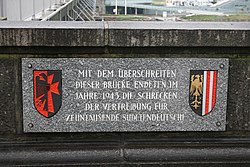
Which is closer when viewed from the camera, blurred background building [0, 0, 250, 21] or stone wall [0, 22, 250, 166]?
stone wall [0, 22, 250, 166]

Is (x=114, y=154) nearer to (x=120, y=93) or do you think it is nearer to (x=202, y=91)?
(x=120, y=93)

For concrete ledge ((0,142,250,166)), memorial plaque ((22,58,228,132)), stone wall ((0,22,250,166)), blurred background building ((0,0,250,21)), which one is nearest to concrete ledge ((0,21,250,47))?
stone wall ((0,22,250,166))

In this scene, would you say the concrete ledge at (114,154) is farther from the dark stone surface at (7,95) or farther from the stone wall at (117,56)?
the dark stone surface at (7,95)

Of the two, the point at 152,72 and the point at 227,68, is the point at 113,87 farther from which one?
the point at 227,68

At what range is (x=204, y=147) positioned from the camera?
3869 millimetres

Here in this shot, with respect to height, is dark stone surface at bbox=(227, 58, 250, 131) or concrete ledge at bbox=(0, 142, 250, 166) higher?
dark stone surface at bbox=(227, 58, 250, 131)

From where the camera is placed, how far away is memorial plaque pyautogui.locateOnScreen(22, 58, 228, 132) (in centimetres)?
386

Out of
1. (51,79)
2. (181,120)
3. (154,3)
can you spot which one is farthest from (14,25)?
(154,3)

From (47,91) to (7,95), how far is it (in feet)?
0.99

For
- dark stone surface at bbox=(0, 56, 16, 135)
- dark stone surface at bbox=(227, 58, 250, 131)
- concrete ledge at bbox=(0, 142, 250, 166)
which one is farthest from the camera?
dark stone surface at bbox=(227, 58, 250, 131)

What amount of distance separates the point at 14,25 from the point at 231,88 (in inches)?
67.8

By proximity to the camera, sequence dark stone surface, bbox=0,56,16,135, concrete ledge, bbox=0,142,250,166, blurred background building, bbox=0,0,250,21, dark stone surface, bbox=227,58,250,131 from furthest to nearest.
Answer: blurred background building, bbox=0,0,250,21, dark stone surface, bbox=227,58,250,131, dark stone surface, bbox=0,56,16,135, concrete ledge, bbox=0,142,250,166

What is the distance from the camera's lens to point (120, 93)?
389 centimetres

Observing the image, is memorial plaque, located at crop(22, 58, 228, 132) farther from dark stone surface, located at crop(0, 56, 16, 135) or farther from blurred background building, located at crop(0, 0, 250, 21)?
blurred background building, located at crop(0, 0, 250, 21)
